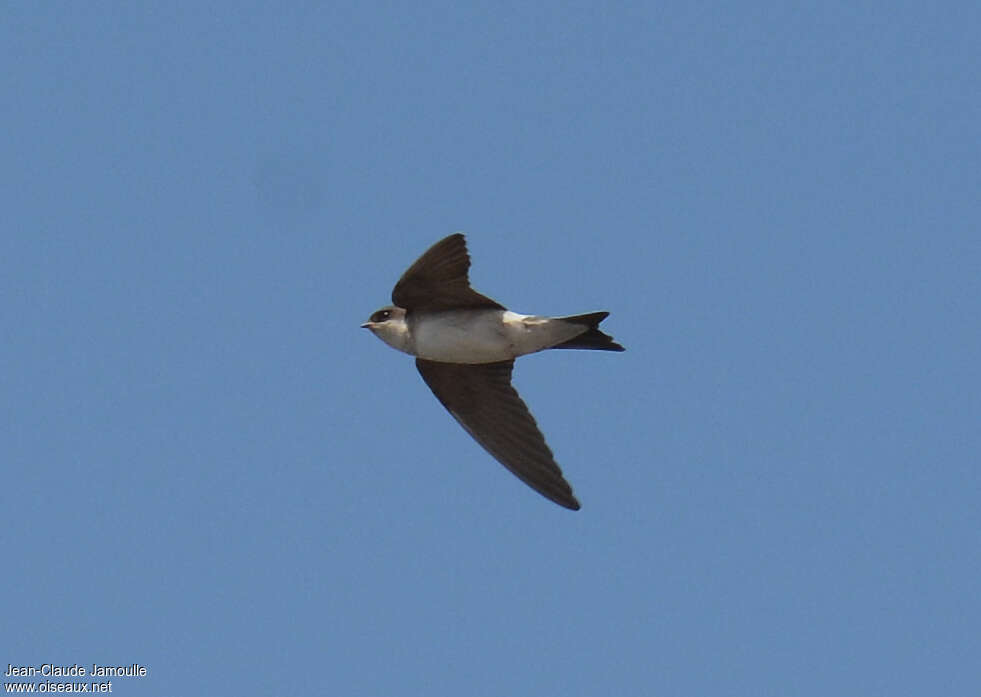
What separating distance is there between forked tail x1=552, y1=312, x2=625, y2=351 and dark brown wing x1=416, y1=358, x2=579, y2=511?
2.20 ft

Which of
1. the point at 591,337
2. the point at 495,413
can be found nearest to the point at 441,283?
the point at 591,337

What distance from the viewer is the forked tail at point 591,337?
441 inches

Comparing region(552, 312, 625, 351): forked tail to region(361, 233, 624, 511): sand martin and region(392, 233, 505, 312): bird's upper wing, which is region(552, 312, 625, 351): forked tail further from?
region(392, 233, 505, 312): bird's upper wing

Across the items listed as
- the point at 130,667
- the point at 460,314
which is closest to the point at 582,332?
the point at 460,314

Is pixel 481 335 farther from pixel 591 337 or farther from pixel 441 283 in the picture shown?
pixel 591 337

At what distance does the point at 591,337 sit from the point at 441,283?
94 centimetres

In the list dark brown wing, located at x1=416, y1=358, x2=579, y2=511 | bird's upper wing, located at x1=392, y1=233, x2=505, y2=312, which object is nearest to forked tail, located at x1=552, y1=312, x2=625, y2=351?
bird's upper wing, located at x1=392, y1=233, x2=505, y2=312

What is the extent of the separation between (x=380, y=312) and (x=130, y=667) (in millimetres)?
2624

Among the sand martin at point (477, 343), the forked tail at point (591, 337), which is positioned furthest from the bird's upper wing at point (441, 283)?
the forked tail at point (591, 337)

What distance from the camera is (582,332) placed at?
37.0ft

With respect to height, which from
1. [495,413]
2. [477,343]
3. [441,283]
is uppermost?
[441,283]

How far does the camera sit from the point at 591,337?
11.3m

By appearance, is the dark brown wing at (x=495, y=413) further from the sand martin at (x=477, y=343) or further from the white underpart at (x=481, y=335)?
the white underpart at (x=481, y=335)

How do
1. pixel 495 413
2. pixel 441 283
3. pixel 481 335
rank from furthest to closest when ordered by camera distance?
pixel 495 413 < pixel 481 335 < pixel 441 283
